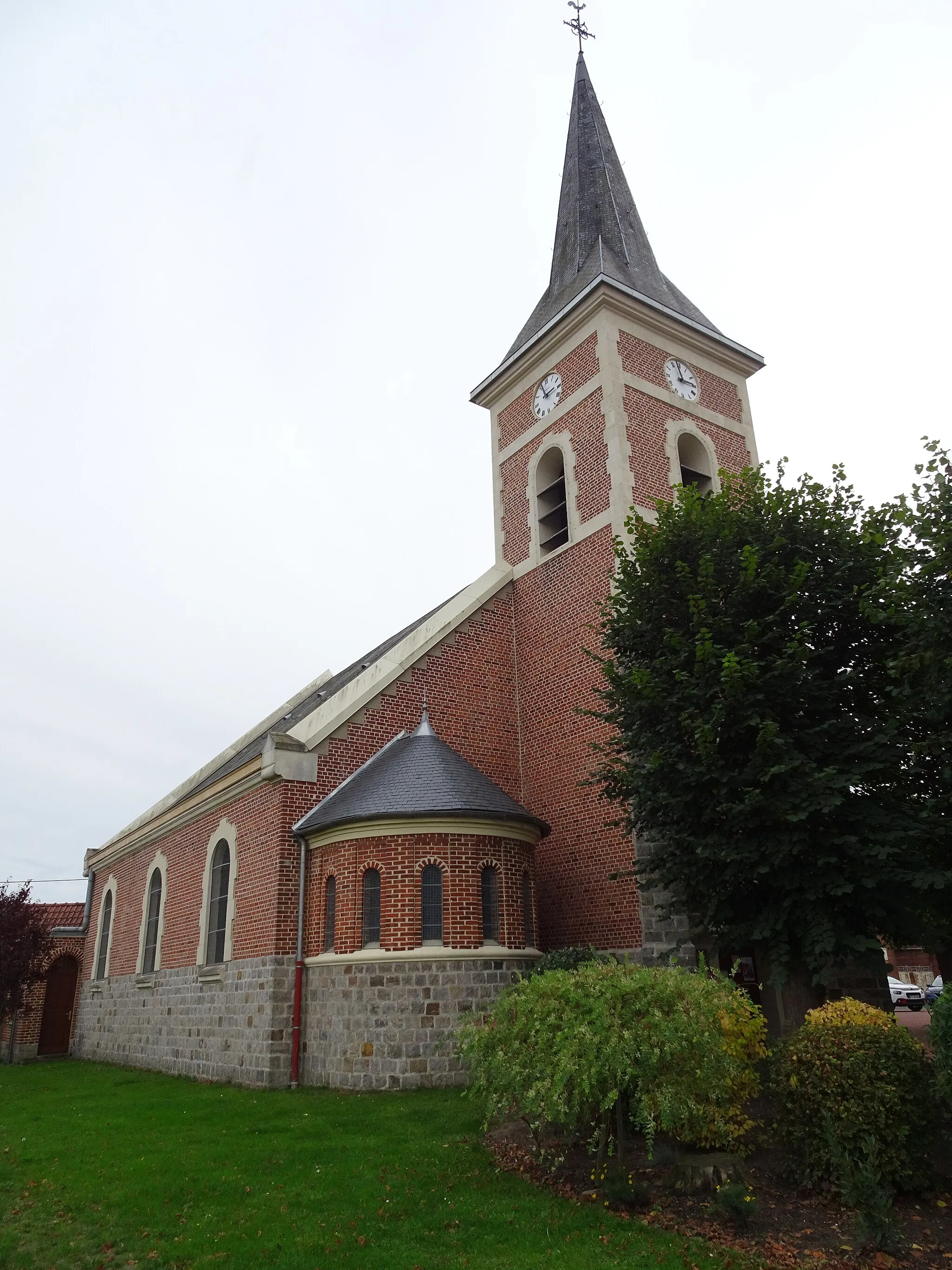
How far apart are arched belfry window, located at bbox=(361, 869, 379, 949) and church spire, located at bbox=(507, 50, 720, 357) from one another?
12844 mm

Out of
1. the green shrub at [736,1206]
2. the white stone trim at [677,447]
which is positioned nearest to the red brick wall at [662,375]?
the white stone trim at [677,447]

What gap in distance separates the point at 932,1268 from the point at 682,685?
6.91 meters

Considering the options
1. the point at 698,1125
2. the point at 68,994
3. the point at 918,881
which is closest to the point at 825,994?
the point at 918,881

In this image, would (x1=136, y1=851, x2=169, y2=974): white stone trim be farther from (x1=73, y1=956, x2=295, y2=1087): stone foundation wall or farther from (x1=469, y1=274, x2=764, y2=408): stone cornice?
(x1=469, y1=274, x2=764, y2=408): stone cornice

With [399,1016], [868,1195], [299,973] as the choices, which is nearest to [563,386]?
[299,973]

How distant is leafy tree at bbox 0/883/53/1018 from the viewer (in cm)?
2367

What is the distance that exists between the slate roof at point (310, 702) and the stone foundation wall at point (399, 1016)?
7.02 metres

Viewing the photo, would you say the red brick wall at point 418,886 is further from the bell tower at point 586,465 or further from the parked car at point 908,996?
the parked car at point 908,996

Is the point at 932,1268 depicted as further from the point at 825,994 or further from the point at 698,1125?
the point at 825,994

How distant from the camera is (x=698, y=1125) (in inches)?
307

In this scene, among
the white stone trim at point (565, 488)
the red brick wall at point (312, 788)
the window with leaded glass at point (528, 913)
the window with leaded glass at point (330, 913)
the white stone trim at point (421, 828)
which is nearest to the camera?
the white stone trim at point (421, 828)

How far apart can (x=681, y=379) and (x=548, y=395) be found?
→ 2968mm

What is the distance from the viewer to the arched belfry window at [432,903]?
13.6 meters

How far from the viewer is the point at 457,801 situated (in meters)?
14.0
